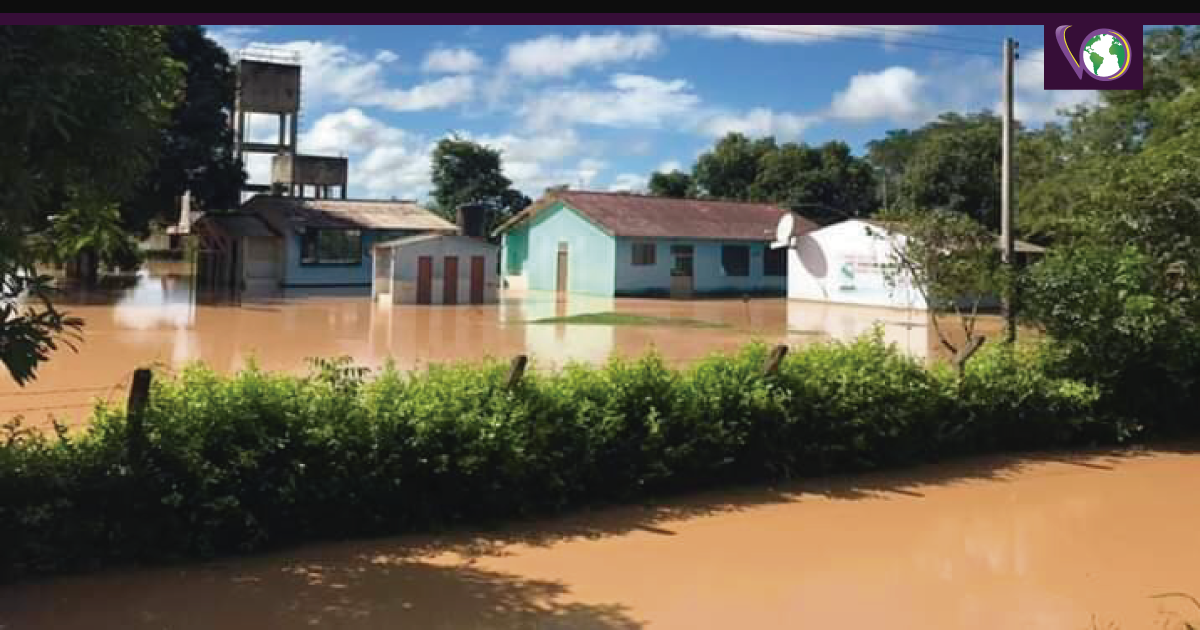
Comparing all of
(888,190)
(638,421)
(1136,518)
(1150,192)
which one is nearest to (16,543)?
(638,421)

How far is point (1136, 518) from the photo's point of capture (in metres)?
8.34

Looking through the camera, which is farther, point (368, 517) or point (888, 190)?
point (888, 190)

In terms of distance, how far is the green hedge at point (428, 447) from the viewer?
19.8 ft

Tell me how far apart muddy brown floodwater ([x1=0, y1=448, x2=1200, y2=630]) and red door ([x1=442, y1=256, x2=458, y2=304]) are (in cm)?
2268

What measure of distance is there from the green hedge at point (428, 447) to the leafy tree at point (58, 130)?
1844 mm

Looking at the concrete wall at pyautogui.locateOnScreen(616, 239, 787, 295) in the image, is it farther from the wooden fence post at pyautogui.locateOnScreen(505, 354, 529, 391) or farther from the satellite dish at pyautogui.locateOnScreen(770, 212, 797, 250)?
the wooden fence post at pyautogui.locateOnScreen(505, 354, 529, 391)

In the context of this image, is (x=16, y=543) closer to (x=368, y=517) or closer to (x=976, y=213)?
(x=368, y=517)

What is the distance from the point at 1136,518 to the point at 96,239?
26.6 ft

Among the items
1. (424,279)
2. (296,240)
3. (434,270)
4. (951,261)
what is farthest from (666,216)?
(951,261)

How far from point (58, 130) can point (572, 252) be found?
34761mm

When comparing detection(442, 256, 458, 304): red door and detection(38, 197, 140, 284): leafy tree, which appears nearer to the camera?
detection(38, 197, 140, 284): leafy tree

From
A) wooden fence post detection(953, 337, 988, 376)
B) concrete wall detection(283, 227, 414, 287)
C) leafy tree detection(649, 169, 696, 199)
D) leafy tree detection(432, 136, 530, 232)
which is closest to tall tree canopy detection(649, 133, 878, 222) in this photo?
leafy tree detection(649, 169, 696, 199)

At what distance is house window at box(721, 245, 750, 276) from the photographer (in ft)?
128

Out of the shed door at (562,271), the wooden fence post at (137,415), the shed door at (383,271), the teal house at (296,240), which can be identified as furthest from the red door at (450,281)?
the wooden fence post at (137,415)
